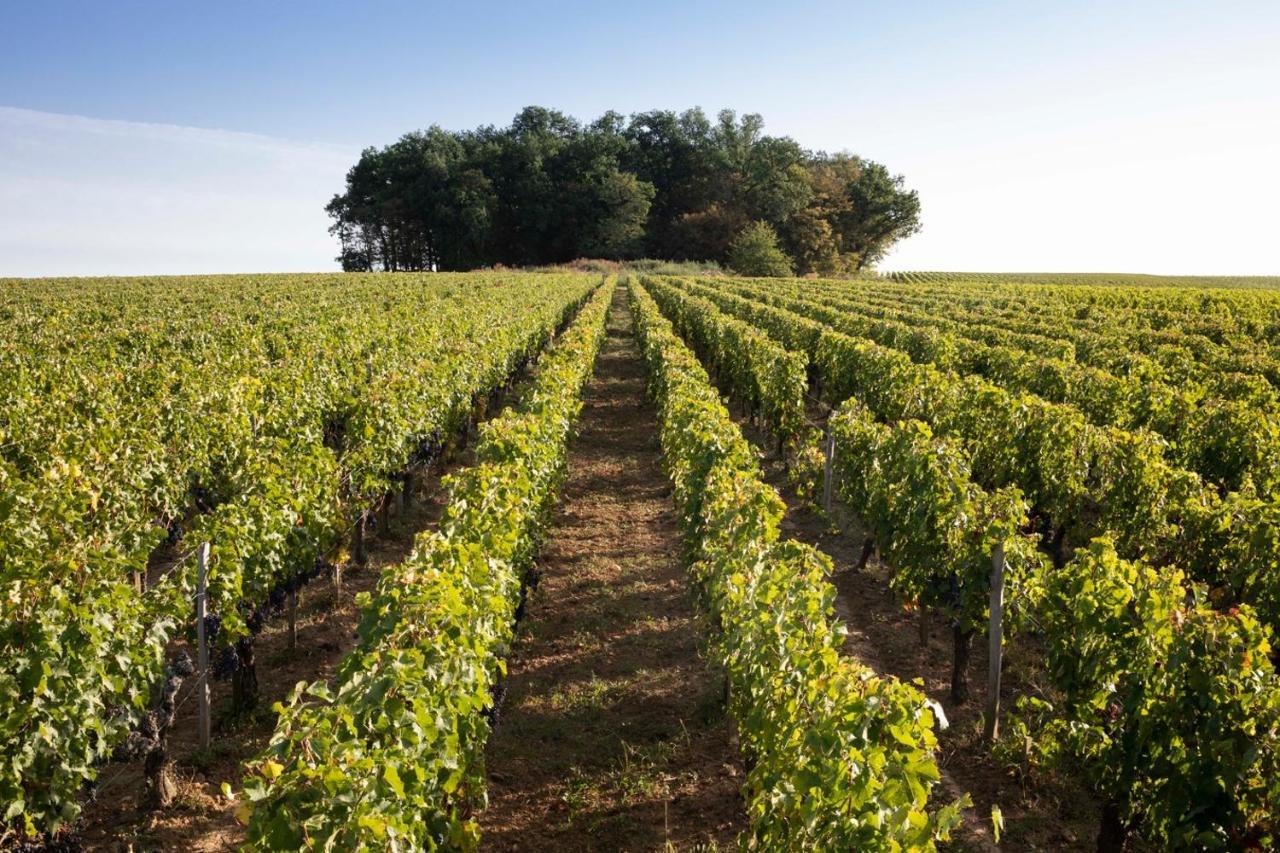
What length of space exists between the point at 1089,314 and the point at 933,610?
91.8 ft

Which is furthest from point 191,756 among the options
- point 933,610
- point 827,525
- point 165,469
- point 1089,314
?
point 1089,314

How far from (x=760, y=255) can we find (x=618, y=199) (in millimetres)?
17809

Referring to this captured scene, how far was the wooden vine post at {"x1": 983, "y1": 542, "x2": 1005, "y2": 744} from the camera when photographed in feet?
21.3

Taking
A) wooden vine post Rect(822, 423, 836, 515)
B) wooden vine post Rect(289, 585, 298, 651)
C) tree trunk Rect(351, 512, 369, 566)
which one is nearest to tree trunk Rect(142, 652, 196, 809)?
wooden vine post Rect(289, 585, 298, 651)

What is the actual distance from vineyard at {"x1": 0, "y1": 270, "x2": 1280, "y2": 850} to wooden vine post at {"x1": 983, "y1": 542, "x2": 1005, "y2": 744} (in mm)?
23

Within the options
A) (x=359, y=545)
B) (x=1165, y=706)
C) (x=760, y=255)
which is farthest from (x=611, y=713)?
(x=760, y=255)

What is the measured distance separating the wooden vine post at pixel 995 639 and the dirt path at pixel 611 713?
2.05m

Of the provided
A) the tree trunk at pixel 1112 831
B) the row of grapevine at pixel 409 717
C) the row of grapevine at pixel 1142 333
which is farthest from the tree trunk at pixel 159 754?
the row of grapevine at pixel 1142 333

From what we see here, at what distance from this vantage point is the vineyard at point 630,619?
4246mm

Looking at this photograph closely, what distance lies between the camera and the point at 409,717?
13.1ft

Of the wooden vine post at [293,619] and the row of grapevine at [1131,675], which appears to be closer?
→ the row of grapevine at [1131,675]

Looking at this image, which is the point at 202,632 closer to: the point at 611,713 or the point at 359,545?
the point at 611,713

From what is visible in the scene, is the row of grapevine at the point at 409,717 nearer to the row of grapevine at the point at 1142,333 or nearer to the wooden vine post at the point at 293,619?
the wooden vine post at the point at 293,619

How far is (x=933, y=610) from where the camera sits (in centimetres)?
920
